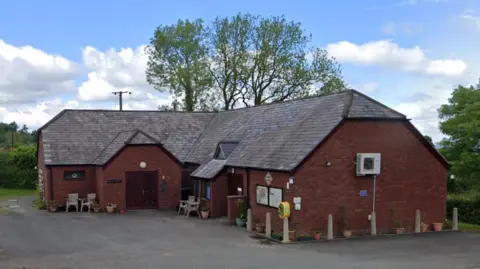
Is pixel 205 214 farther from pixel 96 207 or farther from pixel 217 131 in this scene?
pixel 217 131

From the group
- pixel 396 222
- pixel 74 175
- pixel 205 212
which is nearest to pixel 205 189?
pixel 205 212

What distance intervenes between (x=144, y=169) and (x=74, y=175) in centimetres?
428

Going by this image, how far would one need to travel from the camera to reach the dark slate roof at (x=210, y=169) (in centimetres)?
2511

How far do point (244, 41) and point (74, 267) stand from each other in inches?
1421

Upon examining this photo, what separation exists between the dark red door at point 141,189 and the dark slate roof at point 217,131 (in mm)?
1746

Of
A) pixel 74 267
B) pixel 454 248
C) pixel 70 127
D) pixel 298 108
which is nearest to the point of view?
pixel 74 267

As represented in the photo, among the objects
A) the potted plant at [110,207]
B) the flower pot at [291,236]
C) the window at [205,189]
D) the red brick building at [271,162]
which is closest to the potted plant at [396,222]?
the red brick building at [271,162]

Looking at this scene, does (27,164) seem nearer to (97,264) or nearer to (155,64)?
(155,64)

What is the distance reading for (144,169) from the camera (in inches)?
1112

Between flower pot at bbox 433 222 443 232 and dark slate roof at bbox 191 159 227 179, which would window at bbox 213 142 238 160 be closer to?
dark slate roof at bbox 191 159 227 179

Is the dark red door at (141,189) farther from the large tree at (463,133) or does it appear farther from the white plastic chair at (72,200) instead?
the large tree at (463,133)

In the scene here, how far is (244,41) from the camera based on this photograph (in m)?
47.9

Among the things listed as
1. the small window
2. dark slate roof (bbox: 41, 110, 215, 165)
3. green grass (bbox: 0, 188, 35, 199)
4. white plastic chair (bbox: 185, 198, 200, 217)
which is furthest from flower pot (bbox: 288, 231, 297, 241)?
green grass (bbox: 0, 188, 35, 199)

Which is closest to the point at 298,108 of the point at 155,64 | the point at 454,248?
the point at 454,248
